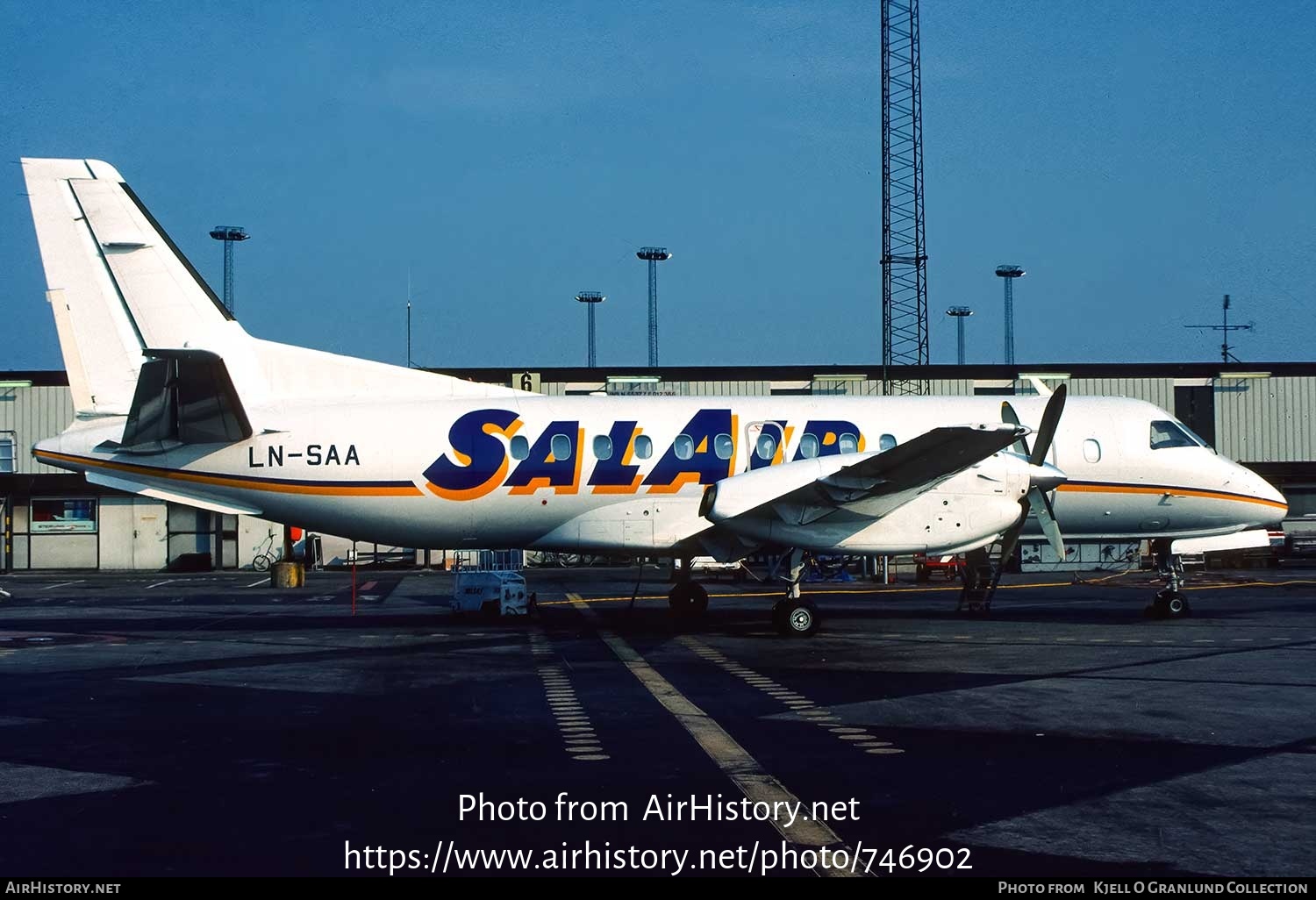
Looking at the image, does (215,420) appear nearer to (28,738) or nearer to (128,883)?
(28,738)

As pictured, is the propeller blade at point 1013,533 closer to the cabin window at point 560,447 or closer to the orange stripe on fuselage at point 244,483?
the cabin window at point 560,447

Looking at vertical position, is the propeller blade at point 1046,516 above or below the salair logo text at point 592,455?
below

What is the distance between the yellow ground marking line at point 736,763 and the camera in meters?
7.27

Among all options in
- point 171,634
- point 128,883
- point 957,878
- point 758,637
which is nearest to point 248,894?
point 128,883

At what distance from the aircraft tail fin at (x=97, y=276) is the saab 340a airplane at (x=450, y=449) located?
0.11 ft

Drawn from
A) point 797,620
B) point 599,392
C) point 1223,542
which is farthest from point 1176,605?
point 599,392

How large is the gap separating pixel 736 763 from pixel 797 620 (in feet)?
34.9

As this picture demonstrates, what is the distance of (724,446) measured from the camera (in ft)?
72.3

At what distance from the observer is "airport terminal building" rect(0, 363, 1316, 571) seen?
5453 cm

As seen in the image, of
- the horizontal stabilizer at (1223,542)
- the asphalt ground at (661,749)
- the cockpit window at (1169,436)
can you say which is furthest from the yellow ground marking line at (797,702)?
the horizontal stabilizer at (1223,542)

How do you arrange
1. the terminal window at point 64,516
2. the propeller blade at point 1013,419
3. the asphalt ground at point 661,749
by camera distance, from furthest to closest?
the terminal window at point 64,516, the propeller blade at point 1013,419, the asphalt ground at point 661,749

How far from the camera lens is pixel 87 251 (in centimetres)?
2033

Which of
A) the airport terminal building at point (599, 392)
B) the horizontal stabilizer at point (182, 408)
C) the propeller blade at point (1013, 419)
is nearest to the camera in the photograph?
the horizontal stabilizer at point (182, 408)

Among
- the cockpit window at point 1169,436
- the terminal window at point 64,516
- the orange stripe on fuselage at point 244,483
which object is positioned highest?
the cockpit window at point 1169,436
